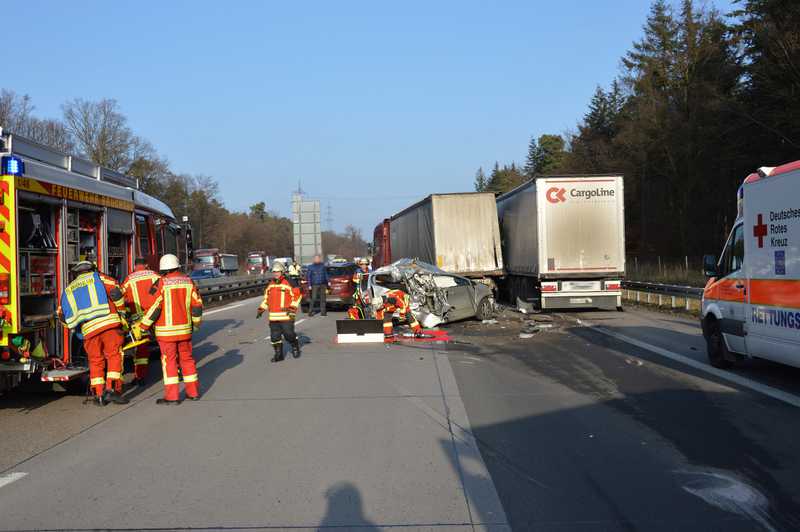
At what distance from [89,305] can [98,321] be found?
0.68ft

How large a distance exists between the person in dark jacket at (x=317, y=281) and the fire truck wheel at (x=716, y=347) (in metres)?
12.6

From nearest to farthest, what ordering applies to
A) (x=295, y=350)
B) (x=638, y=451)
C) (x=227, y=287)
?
(x=638, y=451) < (x=295, y=350) < (x=227, y=287)

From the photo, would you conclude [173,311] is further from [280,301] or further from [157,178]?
[157,178]

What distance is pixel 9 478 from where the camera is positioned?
5.46m

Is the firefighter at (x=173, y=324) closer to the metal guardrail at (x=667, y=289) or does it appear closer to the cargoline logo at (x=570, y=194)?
the cargoline logo at (x=570, y=194)

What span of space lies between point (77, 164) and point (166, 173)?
2554 inches

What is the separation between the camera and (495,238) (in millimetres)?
20594

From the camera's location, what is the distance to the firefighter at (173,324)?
317 inches

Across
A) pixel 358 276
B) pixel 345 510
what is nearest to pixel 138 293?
pixel 345 510

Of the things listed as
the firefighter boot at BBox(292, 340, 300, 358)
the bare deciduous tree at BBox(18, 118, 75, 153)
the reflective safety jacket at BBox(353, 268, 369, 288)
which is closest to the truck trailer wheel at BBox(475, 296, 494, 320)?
the reflective safety jacket at BBox(353, 268, 369, 288)

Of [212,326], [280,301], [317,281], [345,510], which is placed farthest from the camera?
[317,281]

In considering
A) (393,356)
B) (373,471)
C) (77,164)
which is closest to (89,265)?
(77,164)

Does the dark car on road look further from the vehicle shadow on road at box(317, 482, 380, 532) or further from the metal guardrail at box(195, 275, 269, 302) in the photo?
the vehicle shadow on road at box(317, 482, 380, 532)

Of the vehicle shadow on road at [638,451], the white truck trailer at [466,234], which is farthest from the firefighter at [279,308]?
the white truck trailer at [466,234]
